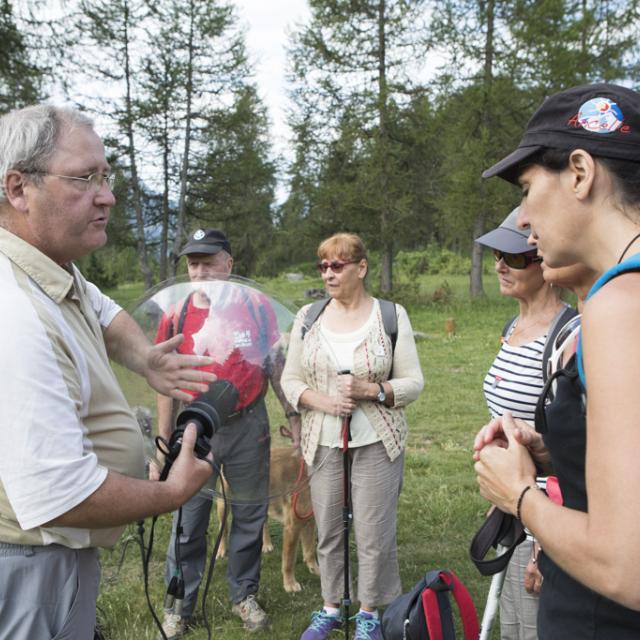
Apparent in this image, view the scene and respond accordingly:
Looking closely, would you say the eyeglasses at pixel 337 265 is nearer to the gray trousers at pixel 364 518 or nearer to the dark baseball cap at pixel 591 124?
the gray trousers at pixel 364 518

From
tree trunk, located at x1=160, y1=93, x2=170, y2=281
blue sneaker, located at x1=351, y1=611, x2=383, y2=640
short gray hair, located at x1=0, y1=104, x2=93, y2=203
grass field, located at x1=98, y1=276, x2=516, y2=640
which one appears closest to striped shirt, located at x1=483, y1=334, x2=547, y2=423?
grass field, located at x1=98, y1=276, x2=516, y2=640

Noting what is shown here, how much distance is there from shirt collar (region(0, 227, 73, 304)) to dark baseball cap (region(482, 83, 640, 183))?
1275mm

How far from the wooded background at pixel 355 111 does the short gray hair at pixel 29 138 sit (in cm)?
2059

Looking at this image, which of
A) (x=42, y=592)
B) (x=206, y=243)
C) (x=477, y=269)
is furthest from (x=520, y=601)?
(x=477, y=269)

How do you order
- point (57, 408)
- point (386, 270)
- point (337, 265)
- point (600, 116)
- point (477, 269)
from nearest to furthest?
point (600, 116) → point (57, 408) → point (337, 265) → point (477, 269) → point (386, 270)

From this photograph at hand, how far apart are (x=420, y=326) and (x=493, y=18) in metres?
11.6

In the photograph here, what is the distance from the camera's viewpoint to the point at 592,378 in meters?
1.20

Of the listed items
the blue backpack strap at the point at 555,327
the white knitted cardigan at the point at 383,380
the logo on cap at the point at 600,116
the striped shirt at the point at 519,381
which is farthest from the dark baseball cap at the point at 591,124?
the white knitted cardigan at the point at 383,380

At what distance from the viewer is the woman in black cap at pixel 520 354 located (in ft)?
9.39

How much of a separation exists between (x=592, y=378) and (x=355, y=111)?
73.6ft

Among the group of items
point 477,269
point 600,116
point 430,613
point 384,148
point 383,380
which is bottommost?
point 477,269

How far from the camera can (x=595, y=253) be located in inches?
54.7

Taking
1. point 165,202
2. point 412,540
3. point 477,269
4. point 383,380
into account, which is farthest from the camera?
point 165,202

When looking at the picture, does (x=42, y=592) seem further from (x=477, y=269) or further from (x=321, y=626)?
(x=477, y=269)
